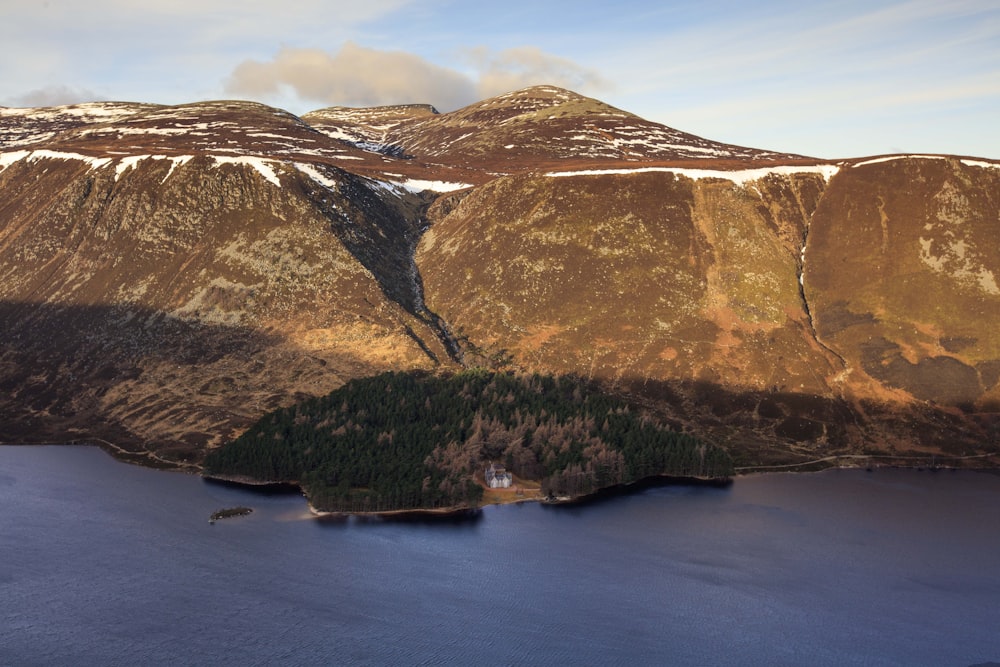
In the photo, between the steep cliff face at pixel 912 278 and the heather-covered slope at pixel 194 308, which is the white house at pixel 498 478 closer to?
the heather-covered slope at pixel 194 308

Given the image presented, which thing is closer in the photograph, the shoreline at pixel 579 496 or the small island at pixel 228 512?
the small island at pixel 228 512

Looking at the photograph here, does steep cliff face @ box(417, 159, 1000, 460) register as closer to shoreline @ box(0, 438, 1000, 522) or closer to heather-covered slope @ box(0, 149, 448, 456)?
shoreline @ box(0, 438, 1000, 522)

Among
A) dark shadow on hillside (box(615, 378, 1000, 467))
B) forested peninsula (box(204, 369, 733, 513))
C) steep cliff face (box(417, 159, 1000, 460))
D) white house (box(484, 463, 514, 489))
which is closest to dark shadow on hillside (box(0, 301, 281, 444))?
forested peninsula (box(204, 369, 733, 513))

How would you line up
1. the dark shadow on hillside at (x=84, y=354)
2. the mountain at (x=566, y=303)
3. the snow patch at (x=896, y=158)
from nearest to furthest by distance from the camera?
the mountain at (x=566, y=303), the dark shadow on hillside at (x=84, y=354), the snow patch at (x=896, y=158)

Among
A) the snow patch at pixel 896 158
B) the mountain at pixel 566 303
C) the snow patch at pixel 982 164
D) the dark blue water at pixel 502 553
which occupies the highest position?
the snow patch at pixel 896 158

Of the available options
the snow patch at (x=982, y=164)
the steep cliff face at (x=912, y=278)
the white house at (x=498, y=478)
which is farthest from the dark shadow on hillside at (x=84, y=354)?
the snow patch at (x=982, y=164)

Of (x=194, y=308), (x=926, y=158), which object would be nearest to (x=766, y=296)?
(x=926, y=158)
